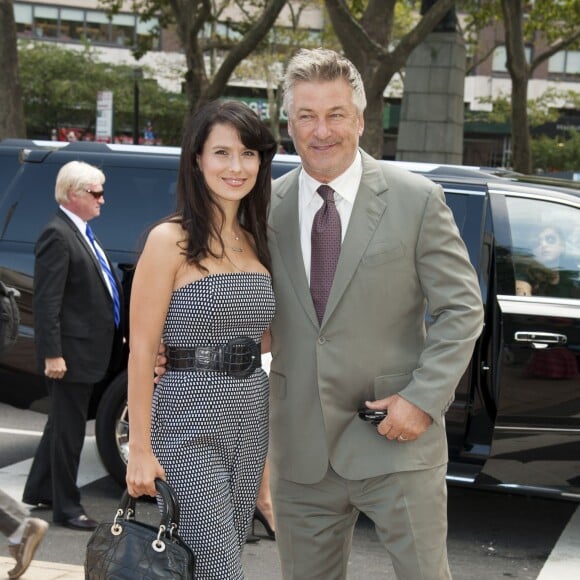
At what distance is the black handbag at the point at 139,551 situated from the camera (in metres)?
2.90

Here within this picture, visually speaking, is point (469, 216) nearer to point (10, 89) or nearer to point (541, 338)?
point (541, 338)

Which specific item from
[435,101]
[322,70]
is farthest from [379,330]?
[435,101]

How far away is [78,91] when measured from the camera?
53.5 meters

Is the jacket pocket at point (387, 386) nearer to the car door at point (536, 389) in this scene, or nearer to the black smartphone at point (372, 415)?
the black smartphone at point (372, 415)

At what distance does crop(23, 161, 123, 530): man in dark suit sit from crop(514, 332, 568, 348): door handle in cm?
216

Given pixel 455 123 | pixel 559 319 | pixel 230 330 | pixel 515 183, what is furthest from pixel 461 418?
pixel 455 123

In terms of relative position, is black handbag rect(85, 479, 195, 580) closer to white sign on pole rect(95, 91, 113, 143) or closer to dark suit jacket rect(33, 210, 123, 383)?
dark suit jacket rect(33, 210, 123, 383)

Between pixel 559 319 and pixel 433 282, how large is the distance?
8.08 feet

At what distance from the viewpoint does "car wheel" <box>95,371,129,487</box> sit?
628 centimetres

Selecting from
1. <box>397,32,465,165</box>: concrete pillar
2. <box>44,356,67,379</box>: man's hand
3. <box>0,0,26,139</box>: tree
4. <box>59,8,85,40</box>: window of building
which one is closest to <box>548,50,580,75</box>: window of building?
<box>59,8,85,40</box>: window of building

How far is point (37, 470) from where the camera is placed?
607cm

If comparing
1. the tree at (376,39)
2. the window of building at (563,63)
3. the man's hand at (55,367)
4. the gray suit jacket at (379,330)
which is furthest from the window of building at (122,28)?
the gray suit jacket at (379,330)

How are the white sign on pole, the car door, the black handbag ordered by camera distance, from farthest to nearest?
the white sign on pole, the car door, the black handbag

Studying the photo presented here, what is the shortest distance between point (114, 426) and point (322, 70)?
3521mm
